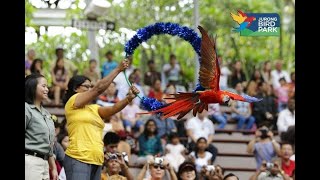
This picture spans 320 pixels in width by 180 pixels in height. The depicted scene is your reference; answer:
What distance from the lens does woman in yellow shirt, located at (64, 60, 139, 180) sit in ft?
34.0

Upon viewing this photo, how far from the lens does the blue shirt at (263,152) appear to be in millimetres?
16594

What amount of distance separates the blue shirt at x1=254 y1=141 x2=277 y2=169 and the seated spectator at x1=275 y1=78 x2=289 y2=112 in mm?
2711

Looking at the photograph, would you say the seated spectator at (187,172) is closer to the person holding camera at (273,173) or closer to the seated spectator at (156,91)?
the person holding camera at (273,173)

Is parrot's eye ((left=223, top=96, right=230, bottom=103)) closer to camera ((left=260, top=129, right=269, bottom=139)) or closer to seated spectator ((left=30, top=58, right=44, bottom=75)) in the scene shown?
camera ((left=260, top=129, right=269, bottom=139))

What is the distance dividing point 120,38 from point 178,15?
4908 mm

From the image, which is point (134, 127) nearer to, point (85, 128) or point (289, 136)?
point (289, 136)

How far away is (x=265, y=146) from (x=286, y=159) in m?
0.98

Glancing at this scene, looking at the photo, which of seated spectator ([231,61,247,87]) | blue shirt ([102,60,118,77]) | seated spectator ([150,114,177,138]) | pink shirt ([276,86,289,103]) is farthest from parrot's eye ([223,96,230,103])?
seated spectator ([231,61,247,87])

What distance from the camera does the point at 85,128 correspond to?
1048 cm

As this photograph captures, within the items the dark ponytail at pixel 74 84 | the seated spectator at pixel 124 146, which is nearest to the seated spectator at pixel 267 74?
the seated spectator at pixel 124 146

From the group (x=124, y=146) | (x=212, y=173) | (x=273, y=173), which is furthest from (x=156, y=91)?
(x=273, y=173)

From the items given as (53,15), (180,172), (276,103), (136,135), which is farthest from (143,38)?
(53,15)

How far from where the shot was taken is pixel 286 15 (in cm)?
3017
